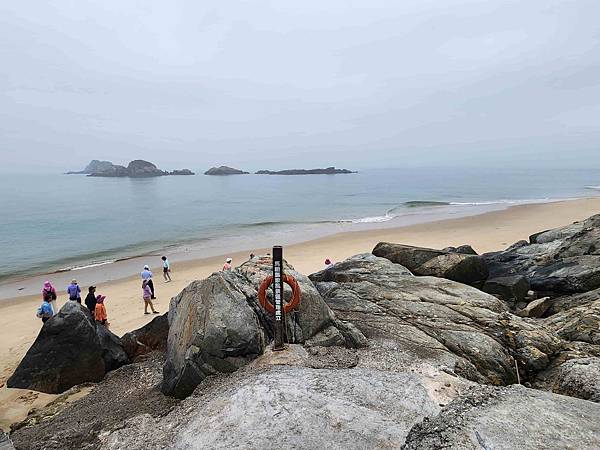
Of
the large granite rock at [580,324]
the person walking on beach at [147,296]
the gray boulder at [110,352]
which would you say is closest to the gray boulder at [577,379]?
the large granite rock at [580,324]

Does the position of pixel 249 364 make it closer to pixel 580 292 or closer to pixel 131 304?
pixel 580 292

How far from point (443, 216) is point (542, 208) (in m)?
12.2

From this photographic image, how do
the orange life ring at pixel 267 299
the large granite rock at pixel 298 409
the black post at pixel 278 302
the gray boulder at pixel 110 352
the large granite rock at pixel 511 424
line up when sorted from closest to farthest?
1. the large granite rock at pixel 511 424
2. the large granite rock at pixel 298 409
3. the black post at pixel 278 302
4. the orange life ring at pixel 267 299
5. the gray boulder at pixel 110 352

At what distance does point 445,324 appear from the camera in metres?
8.21

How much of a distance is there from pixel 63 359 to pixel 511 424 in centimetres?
958

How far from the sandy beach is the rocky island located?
2.16 m

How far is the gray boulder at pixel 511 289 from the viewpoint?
11.9m

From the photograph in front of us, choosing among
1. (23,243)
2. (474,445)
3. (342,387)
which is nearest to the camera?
(474,445)

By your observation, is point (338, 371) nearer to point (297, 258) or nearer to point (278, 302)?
point (278, 302)

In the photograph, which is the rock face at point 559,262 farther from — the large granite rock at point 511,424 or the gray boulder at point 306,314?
the gray boulder at point 306,314

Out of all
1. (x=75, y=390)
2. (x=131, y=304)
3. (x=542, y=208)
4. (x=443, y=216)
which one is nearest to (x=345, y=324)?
(x=75, y=390)

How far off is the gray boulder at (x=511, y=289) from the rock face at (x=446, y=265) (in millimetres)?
768

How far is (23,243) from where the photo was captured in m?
37.8

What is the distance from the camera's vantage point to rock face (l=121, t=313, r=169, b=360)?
9.96 metres
